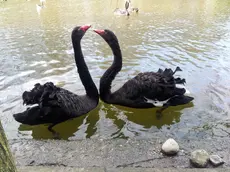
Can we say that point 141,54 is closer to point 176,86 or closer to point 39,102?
point 176,86

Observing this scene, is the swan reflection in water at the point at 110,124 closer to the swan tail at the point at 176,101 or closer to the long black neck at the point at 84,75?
the swan tail at the point at 176,101

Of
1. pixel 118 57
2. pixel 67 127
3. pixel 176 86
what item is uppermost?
pixel 118 57

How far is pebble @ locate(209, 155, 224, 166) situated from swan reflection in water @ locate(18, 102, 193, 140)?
87 cm

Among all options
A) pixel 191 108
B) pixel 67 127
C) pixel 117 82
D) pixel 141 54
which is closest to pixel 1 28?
pixel 141 54

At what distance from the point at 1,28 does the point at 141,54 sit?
4682 mm

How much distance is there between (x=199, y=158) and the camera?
2111 millimetres

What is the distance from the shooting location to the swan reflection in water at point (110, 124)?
2869 millimetres

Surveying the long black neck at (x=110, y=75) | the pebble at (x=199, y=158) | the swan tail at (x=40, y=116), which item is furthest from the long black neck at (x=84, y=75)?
the pebble at (x=199, y=158)

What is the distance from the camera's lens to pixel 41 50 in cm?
570

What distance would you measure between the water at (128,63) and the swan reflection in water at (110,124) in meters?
0.01

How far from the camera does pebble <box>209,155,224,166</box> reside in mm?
2092

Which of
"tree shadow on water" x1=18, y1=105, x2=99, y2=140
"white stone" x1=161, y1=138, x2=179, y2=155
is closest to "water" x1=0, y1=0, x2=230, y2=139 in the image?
"tree shadow on water" x1=18, y1=105, x2=99, y2=140

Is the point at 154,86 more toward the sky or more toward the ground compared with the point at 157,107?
more toward the sky

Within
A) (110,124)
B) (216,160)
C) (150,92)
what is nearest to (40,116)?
(110,124)
